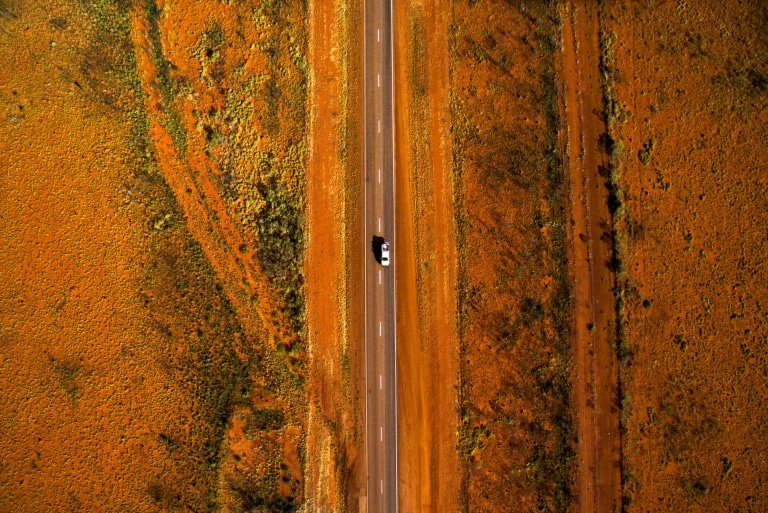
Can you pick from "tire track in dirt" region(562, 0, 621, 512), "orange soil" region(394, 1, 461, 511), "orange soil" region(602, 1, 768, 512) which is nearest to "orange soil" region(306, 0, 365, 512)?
"orange soil" region(394, 1, 461, 511)

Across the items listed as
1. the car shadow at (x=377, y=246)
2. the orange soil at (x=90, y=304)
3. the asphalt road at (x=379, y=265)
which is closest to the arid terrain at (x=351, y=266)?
the orange soil at (x=90, y=304)

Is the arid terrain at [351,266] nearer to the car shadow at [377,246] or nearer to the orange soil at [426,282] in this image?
the orange soil at [426,282]

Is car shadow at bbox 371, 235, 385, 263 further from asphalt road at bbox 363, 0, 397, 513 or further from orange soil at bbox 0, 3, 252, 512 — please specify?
orange soil at bbox 0, 3, 252, 512

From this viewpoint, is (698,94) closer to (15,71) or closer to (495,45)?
(495,45)

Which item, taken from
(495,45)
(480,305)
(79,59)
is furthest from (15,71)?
(480,305)

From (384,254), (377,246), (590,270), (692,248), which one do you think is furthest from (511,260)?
(692,248)

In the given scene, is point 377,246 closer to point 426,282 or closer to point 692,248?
point 426,282
